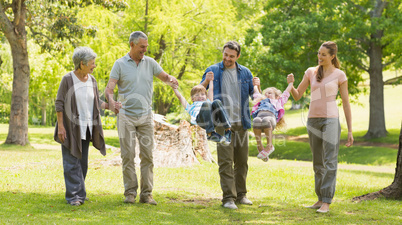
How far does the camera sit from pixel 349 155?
2570cm

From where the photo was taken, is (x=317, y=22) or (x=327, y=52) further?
(x=317, y=22)

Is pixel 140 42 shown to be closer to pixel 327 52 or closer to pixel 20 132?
pixel 327 52

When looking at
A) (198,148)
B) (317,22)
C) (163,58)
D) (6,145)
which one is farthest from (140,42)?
(317,22)

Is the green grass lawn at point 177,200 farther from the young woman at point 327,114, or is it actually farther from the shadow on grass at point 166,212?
the young woman at point 327,114

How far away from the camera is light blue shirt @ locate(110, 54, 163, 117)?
682cm

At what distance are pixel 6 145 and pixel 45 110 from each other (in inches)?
952

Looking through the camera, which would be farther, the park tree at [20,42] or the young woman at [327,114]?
the park tree at [20,42]

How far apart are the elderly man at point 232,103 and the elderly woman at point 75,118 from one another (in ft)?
5.77

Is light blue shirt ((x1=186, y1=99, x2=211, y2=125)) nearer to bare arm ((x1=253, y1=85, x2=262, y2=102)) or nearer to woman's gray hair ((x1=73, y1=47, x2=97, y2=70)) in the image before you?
bare arm ((x1=253, y1=85, x2=262, y2=102))

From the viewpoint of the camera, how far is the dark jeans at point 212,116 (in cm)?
640

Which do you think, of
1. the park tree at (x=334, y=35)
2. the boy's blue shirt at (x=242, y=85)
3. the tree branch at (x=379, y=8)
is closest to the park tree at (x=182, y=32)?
the park tree at (x=334, y=35)

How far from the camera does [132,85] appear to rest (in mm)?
6844

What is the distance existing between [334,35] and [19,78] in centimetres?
1812

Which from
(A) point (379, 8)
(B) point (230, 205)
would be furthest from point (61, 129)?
(A) point (379, 8)
